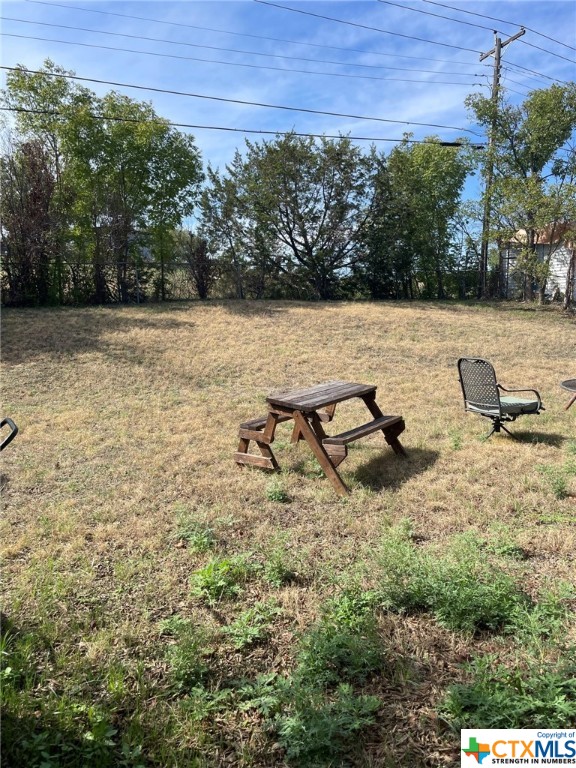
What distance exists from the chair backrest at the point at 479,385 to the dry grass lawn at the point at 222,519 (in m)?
0.35

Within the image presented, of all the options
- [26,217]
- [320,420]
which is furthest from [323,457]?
[26,217]

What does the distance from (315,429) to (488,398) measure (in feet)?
6.79

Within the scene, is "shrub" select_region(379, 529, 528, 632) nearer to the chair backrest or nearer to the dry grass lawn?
the dry grass lawn

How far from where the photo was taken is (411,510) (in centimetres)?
395

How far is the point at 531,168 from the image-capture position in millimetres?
16672

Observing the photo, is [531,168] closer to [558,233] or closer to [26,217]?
[558,233]

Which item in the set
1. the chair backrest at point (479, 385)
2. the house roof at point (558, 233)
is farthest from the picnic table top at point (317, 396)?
the house roof at point (558, 233)

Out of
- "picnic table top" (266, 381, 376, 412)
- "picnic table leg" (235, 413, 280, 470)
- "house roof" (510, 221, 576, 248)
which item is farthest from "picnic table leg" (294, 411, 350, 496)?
"house roof" (510, 221, 576, 248)

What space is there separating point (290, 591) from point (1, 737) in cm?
144

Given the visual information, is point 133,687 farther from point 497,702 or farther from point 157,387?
point 157,387

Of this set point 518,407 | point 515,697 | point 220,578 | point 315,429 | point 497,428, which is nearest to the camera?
point 515,697

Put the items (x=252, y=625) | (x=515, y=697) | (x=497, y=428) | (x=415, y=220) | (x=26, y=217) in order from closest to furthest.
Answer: (x=515, y=697) < (x=252, y=625) < (x=497, y=428) < (x=26, y=217) < (x=415, y=220)

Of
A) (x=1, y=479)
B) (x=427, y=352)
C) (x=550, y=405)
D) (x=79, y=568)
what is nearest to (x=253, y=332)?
(x=427, y=352)

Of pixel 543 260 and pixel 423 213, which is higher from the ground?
pixel 423 213
